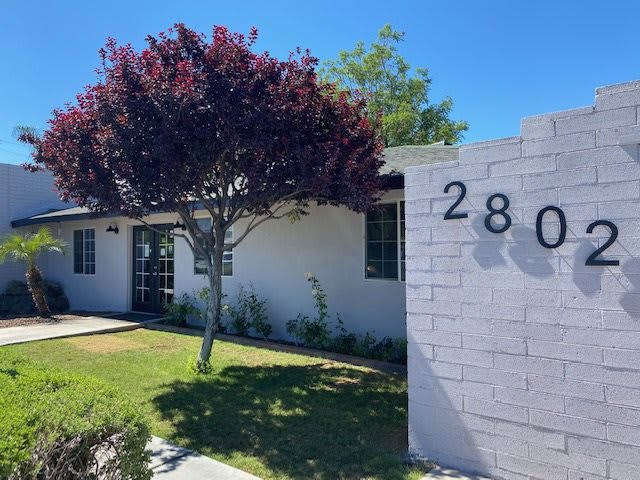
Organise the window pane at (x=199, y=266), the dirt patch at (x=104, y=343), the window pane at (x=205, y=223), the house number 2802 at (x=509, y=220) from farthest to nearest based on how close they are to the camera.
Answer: the window pane at (x=199, y=266) → the window pane at (x=205, y=223) → the dirt patch at (x=104, y=343) → the house number 2802 at (x=509, y=220)

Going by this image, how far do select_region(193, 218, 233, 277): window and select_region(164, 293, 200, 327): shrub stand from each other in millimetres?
690

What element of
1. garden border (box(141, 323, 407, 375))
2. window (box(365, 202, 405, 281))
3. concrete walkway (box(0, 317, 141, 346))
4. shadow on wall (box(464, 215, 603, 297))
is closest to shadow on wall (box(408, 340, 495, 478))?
shadow on wall (box(464, 215, 603, 297))

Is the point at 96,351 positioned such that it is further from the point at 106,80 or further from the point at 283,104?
the point at 283,104

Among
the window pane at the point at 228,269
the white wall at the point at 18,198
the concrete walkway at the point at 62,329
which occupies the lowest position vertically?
the concrete walkway at the point at 62,329

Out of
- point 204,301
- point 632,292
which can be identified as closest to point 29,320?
point 204,301

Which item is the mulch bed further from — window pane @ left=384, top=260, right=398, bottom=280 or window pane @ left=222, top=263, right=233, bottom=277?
window pane @ left=384, top=260, right=398, bottom=280

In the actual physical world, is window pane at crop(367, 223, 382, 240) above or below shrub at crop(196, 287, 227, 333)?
above

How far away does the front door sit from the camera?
40.2ft

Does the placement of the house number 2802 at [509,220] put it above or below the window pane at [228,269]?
above

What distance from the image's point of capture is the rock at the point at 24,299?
1430cm

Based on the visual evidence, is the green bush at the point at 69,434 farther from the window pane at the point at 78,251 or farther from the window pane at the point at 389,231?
the window pane at the point at 78,251

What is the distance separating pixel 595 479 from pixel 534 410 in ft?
1.71

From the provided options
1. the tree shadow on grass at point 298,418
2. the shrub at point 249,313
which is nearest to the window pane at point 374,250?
the tree shadow on grass at point 298,418

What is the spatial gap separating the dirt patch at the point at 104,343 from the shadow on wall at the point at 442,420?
6.16m
